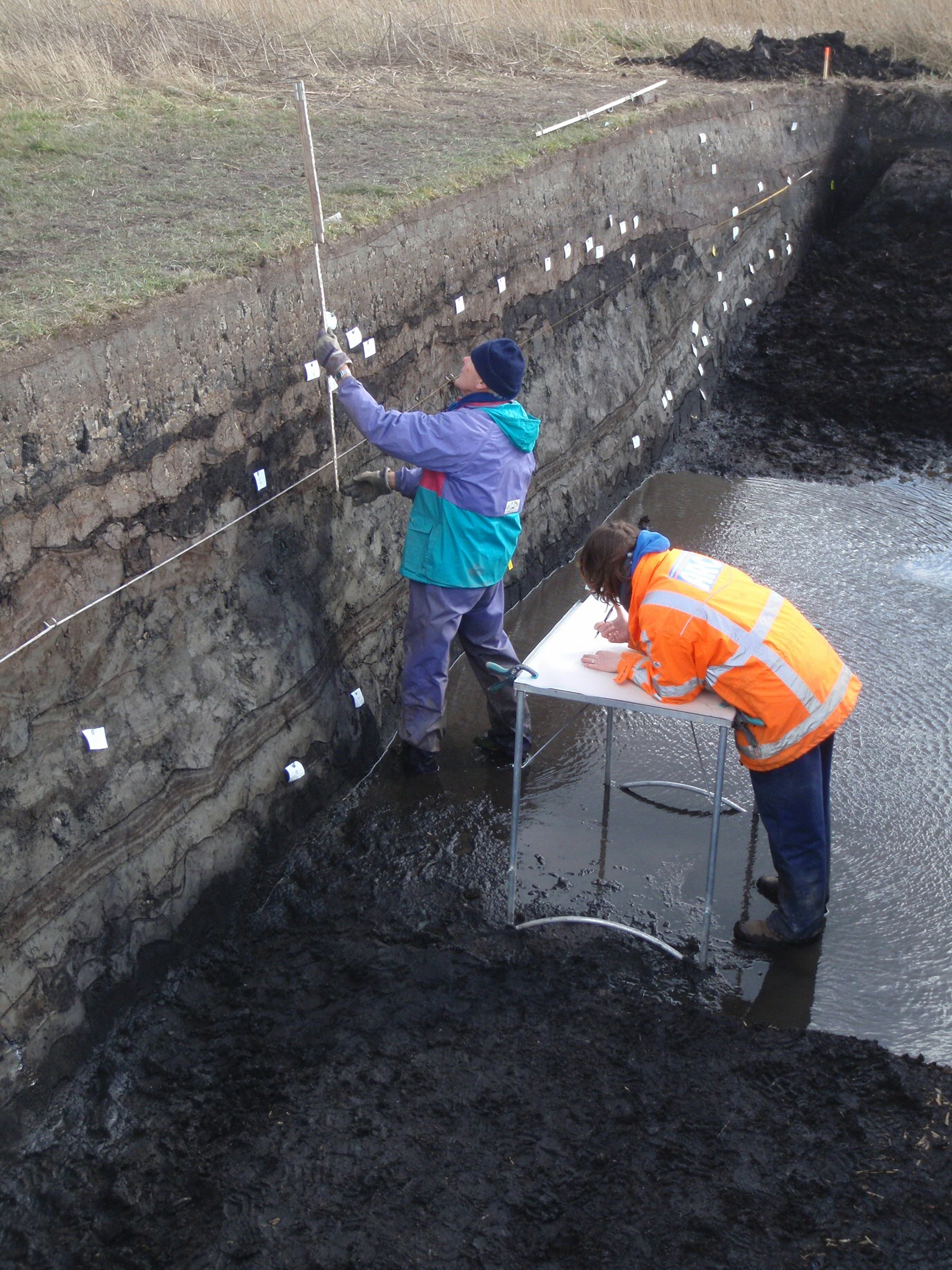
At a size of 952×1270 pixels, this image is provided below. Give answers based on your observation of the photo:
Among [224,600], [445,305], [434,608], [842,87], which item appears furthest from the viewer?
[842,87]

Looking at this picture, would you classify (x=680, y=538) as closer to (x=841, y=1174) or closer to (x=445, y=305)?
(x=445, y=305)

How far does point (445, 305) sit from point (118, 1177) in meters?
4.87

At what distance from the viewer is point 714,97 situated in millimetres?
11844

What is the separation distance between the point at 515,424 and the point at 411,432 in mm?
532

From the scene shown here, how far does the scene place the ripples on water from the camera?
186 inches

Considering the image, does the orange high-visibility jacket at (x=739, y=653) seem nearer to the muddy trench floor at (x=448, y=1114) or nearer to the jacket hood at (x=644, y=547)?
the jacket hood at (x=644, y=547)

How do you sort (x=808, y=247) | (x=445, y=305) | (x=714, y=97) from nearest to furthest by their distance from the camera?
1. (x=445, y=305)
2. (x=714, y=97)
3. (x=808, y=247)

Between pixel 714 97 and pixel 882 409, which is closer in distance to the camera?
pixel 882 409

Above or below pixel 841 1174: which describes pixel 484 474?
above

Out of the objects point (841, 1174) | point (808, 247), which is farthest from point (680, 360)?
point (841, 1174)

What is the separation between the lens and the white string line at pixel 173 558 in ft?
13.8

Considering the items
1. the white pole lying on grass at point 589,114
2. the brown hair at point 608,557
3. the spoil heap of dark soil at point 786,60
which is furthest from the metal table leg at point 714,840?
the spoil heap of dark soil at point 786,60

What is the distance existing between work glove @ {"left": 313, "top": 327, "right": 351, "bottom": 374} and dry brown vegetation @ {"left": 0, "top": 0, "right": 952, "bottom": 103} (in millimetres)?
5635

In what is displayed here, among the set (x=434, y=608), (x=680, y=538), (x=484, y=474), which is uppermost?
(x=484, y=474)
